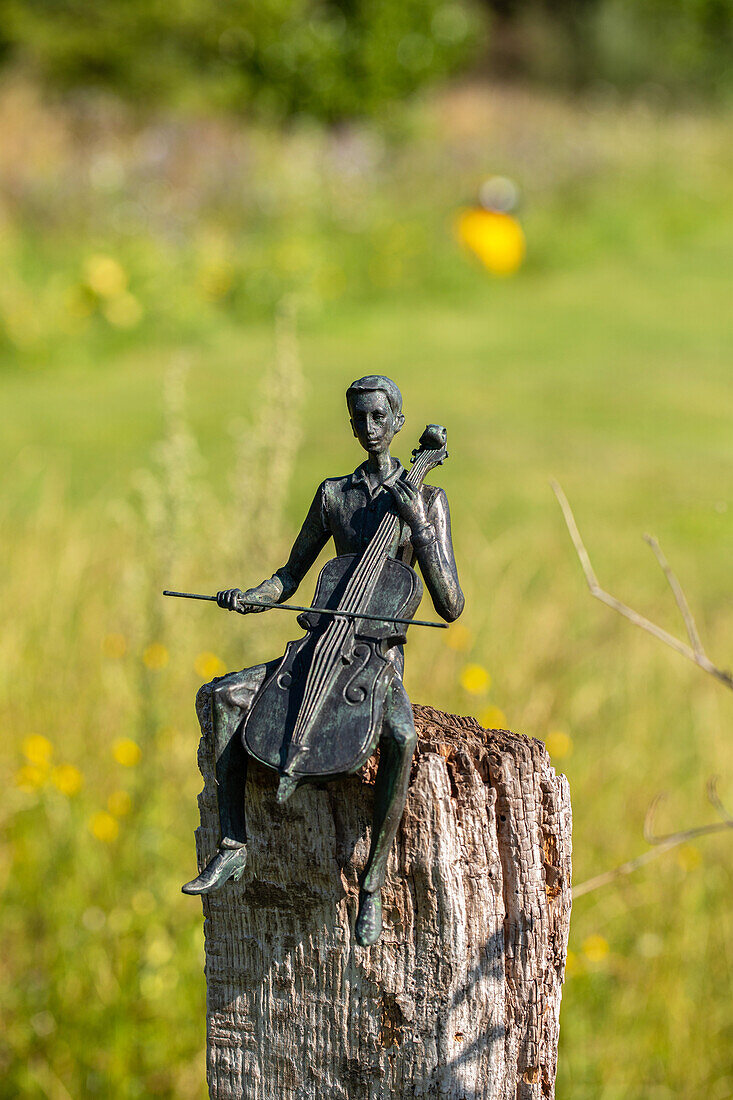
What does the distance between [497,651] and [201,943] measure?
164cm

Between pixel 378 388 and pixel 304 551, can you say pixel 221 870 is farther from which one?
pixel 378 388

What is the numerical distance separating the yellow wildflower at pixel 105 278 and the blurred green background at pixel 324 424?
0.04 metres

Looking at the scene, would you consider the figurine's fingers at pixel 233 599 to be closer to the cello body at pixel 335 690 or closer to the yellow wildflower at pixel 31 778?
the cello body at pixel 335 690

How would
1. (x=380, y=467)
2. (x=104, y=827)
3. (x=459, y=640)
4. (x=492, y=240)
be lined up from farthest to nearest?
(x=492, y=240)
(x=459, y=640)
(x=104, y=827)
(x=380, y=467)

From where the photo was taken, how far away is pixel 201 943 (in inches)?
134

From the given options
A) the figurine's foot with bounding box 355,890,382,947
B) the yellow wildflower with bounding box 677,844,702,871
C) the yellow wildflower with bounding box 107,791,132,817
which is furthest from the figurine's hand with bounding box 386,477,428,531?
the yellow wildflower with bounding box 677,844,702,871

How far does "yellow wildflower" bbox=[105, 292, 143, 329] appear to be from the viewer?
32.1 ft

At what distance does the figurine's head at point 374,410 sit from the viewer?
1934 mm

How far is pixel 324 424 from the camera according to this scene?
835 cm

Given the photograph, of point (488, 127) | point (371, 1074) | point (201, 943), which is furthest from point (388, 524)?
point (488, 127)

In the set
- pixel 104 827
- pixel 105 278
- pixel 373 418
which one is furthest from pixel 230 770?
pixel 105 278

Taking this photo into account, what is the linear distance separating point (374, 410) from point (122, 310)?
27.3 ft

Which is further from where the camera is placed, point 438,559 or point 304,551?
point 304,551

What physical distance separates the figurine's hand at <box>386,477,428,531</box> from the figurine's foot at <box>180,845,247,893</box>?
59 cm
